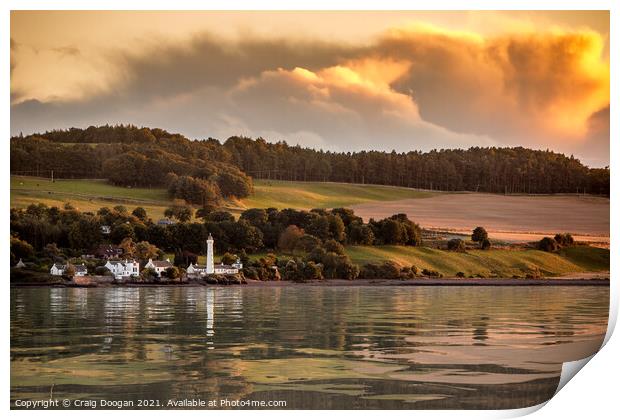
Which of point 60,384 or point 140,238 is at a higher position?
point 140,238

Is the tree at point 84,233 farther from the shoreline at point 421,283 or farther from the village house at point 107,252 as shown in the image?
the shoreline at point 421,283

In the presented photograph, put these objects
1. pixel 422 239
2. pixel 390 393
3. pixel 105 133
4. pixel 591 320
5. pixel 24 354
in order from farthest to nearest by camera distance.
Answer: pixel 422 239
pixel 105 133
pixel 591 320
pixel 24 354
pixel 390 393

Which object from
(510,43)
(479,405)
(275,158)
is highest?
(510,43)

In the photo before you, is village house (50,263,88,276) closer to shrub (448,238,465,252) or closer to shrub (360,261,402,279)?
shrub (360,261,402,279)

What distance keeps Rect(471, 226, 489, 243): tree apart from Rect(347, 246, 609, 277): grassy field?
0.51 ft

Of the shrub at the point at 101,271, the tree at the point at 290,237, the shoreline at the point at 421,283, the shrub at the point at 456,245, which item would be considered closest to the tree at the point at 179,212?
the shoreline at the point at 421,283

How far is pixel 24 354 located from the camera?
28.4 feet

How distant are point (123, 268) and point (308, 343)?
8.70 ft

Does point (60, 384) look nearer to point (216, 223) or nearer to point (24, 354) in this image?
point (24, 354)

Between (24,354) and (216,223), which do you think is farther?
(216,223)

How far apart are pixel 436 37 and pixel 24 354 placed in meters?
4.92

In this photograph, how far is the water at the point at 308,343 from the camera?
26.3 feet

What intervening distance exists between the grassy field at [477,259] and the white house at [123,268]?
91.2 inches

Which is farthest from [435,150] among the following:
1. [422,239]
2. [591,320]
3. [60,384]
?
[60,384]
